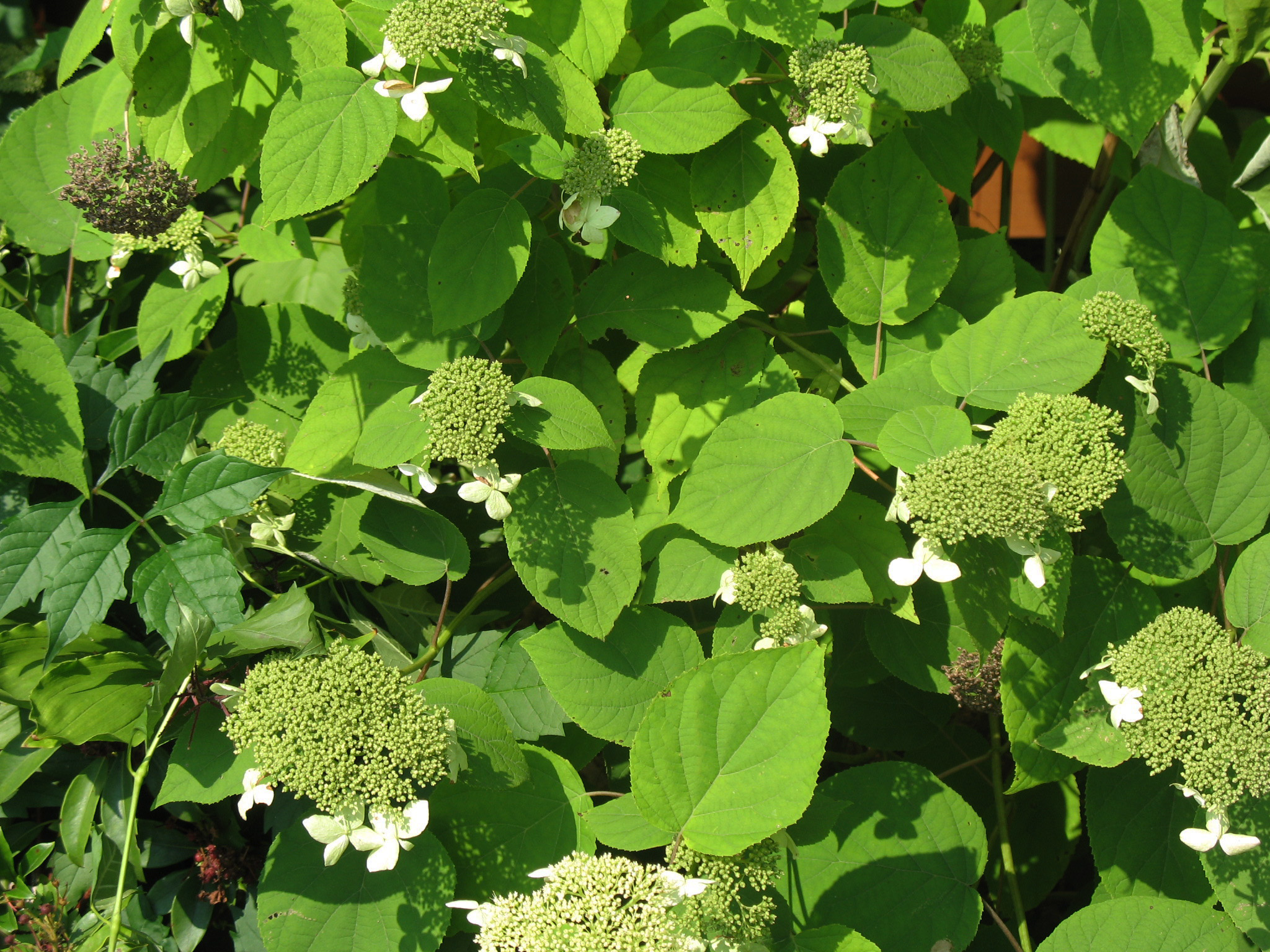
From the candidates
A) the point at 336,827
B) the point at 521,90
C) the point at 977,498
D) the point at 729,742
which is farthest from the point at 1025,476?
the point at 336,827

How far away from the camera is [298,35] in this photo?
125 centimetres

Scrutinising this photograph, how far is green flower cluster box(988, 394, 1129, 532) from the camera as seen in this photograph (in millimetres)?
1124

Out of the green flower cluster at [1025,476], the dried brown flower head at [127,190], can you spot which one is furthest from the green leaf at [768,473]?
the dried brown flower head at [127,190]

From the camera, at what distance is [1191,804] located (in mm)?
1347

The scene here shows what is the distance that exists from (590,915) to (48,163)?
1.65 metres

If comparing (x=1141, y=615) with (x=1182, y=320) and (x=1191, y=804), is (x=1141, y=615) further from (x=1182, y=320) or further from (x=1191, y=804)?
(x=1182, y=320)

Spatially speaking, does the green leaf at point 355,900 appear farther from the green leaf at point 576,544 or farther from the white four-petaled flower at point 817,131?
the white four-petaled flower at point 817,131

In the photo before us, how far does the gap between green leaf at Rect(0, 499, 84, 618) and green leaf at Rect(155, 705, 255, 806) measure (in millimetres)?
275

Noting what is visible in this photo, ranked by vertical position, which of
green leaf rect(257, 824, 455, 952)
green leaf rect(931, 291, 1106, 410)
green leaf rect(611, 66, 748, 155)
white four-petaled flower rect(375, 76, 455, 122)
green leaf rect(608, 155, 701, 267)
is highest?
white four-petaled flower rect(375, 76, 455, 122)

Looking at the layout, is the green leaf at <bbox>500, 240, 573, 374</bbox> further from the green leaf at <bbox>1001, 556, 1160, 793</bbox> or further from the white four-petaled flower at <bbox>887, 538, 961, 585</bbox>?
the green leaf at <bbox>1001, 556, 1160, 793</bbox>

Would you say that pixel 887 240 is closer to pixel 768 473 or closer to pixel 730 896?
pixel 768 473

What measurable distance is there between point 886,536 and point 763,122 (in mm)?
642

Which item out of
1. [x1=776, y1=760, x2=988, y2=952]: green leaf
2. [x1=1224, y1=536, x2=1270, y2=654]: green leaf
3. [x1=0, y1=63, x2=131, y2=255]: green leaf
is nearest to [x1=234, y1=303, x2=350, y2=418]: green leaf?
[x1=0, y1=63, x2=131, y2=255]: green leaf

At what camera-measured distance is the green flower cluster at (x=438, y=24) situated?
113cm
